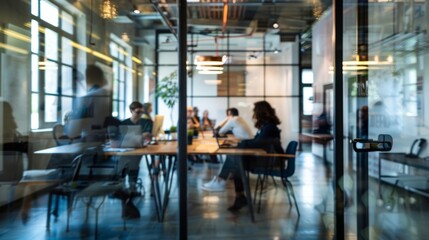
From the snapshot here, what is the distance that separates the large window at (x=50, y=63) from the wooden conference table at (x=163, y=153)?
442 mm

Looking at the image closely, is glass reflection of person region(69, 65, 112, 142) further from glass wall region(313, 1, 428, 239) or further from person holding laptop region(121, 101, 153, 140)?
glass wall region(313, 1, 428, 239)

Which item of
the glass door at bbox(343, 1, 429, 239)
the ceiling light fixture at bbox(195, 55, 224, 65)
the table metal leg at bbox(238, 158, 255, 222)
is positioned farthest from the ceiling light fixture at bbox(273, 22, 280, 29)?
the table metal leg at bbox(238, 158, 255, 222)

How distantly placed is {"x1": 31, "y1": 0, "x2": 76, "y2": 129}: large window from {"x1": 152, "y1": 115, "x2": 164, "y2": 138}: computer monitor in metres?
1.12

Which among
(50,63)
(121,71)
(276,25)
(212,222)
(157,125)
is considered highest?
(276,25)

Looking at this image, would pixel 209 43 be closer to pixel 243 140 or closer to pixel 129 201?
pixel 243 140

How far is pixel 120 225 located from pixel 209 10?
4300 mm

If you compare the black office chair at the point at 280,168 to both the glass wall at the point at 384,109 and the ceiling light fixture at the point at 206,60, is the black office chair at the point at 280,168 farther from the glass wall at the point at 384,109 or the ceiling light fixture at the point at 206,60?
the ceiling light fixture at the point at 206,60

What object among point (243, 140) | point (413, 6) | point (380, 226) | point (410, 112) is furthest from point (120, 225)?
point (413, 6)

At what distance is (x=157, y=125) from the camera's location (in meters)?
4.73

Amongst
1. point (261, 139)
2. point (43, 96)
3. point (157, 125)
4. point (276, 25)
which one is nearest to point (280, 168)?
point (261, 139)

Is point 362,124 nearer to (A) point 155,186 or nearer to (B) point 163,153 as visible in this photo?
(B) point 163,153

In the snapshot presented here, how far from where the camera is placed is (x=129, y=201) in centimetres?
394

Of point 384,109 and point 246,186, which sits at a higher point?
point 384,109

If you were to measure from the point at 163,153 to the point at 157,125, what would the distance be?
132 centimetres
